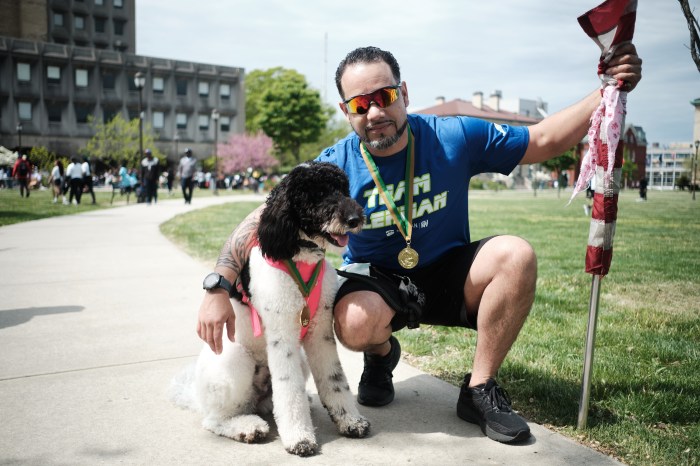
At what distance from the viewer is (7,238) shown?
32.8ft

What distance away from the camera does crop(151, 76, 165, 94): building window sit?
57625 mm

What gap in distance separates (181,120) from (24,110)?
50.4ft

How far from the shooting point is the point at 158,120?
191 ft

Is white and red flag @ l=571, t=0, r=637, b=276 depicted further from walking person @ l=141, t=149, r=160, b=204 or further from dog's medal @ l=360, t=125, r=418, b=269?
walking person @ l=141, t=149, r=160, b=204

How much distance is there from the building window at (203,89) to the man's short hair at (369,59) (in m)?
61.8

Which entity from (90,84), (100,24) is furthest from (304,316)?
(100,24)

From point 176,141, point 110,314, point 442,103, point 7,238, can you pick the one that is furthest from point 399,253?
point 442,103

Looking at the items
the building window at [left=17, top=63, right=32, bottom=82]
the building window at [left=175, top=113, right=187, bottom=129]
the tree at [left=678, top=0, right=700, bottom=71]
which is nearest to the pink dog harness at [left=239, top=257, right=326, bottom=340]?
the tree at [left=678, top=0, right=700, bottom=71]

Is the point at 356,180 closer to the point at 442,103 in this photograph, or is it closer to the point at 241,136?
the point at 241,136

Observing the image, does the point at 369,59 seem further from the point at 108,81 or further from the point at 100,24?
the point at 100,24

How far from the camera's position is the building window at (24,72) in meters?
50.8

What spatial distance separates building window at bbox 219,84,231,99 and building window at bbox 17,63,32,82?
19.5 metres

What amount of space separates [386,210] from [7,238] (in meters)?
9.83

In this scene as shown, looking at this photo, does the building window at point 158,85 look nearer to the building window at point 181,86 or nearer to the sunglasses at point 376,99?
the building window at point 181,86
